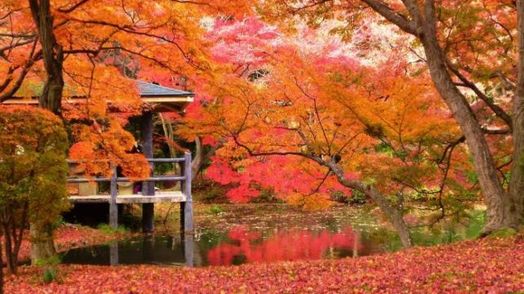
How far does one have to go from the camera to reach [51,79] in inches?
367

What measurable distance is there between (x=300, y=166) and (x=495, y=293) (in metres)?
8.70

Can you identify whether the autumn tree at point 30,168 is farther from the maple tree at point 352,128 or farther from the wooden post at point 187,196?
the wooden post at point 187,196

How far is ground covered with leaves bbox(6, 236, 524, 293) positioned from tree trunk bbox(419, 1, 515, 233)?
1.32ft

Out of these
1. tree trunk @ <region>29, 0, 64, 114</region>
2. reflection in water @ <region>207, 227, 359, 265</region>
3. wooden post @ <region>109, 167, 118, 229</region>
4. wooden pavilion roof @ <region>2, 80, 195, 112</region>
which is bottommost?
reflection in water @ <region>207, 227, 359, 265</region>

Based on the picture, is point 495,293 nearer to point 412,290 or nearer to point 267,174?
point 412,290

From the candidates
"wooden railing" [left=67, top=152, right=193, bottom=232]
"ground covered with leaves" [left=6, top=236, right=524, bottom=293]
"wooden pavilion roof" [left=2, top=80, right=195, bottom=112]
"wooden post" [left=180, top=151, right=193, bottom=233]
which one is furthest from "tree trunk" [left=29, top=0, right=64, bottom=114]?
"wooden post" [left=180, top=151, right=193, bottom=233]

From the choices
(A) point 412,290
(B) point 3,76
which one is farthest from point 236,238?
(A) point 412,290

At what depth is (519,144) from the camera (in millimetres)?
7633

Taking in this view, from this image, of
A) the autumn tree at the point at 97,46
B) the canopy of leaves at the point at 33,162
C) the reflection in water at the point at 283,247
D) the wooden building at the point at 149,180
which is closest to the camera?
the canopy of leaves at the point at 33,162

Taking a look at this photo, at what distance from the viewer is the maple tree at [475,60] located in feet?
24.8

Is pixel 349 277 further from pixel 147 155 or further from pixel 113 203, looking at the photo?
pixel 147 155

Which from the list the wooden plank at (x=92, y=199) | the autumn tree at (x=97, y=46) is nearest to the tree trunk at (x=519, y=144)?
the autumn tree at (x=97, y=46)

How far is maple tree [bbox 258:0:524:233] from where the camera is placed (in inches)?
298

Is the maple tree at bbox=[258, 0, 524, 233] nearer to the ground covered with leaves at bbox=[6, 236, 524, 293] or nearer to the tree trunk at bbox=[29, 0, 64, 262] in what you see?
the ground covered with leaves at bbox=[6, 236, 524, 293]
